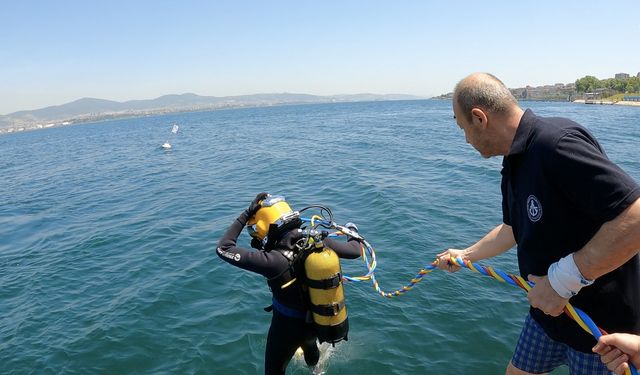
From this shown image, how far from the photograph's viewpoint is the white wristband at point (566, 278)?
2324mm

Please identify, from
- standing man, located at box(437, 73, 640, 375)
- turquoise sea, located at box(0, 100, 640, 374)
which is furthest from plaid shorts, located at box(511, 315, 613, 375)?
turquoise sea, located at box(0, 100, 640, 374)

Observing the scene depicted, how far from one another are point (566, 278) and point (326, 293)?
7.73 feet

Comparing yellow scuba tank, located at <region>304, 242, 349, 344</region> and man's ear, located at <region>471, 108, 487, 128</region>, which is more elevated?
man's ear, located at <region>471, 108, 487, 128</region>

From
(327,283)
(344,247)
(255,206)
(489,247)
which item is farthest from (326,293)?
(489,247)

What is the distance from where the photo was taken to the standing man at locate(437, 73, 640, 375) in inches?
83.2

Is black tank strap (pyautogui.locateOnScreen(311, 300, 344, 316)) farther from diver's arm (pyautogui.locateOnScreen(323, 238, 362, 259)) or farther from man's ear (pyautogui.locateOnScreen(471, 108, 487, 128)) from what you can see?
man's ear (pyautogui.locateOnScreen(471, 108, 487, 128))

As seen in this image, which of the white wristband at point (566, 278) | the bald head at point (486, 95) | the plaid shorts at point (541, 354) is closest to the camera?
the white wristband at point (566, 278)

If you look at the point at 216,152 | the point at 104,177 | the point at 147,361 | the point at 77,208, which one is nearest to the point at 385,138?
the point at 216,152

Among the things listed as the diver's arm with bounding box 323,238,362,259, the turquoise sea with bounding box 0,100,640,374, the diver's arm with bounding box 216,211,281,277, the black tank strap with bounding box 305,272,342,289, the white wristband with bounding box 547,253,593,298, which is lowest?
the turquoise sea with bounding box 0,100,640,374

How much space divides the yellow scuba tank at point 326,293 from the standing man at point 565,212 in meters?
1.79

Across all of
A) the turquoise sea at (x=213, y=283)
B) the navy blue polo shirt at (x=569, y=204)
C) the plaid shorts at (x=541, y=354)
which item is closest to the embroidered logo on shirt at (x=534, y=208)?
the navy blue polo shirt at (x=569, y=204)

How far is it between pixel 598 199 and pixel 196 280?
29.0 ft

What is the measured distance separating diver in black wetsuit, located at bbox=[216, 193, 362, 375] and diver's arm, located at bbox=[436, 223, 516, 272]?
3.74ft

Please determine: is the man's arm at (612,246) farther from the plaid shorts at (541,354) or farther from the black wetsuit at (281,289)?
the black wetsuit at (281,289)
